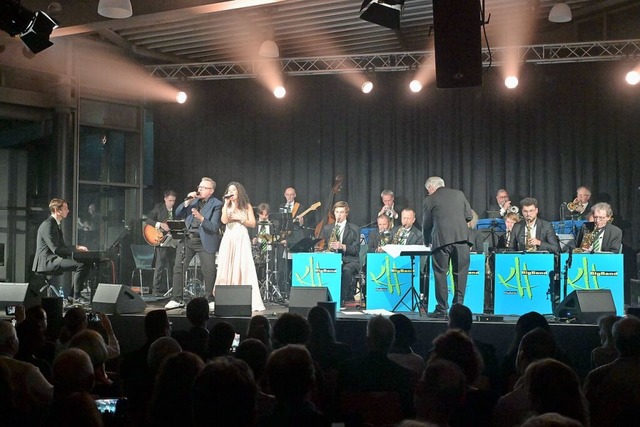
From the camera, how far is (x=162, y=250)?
12.6 meters

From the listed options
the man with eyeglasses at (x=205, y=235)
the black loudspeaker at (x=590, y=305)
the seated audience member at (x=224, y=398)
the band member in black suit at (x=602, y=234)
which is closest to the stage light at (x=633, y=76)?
the band member in black suit at (x=602, y=234)

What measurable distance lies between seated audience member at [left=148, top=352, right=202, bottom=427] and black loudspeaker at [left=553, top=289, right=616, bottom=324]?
5.41m

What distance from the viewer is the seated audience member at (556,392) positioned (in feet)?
8.28

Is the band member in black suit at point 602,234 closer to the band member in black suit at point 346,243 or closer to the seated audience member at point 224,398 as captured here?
the band member in black suit at point 346,243

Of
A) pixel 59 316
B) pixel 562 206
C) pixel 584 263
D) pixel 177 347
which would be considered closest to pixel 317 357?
pixel 177 347

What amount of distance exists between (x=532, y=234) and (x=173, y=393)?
7.95m

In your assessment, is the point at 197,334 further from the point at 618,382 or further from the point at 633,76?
the point at 633,76

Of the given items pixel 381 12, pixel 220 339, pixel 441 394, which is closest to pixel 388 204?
pixel 381 12

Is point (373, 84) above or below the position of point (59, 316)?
above

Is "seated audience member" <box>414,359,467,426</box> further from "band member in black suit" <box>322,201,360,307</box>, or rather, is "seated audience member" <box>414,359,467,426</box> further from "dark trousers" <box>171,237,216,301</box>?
"band member in black suit" <box>322,201,360,307</box>

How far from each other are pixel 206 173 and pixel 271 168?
130 cm

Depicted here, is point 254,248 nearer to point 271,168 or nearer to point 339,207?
point 339,207

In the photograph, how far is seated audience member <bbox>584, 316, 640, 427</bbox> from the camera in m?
3.35

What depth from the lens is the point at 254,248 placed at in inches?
438
